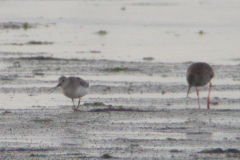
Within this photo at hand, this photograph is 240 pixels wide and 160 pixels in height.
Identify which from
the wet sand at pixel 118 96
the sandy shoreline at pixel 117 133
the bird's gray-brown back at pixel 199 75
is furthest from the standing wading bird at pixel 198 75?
the sandy shoreline at pixel 117 133

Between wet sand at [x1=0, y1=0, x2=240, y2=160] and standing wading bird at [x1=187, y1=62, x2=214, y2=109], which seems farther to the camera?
standing wading bird at [x1=187, y1=62, x2=214, y2=109]

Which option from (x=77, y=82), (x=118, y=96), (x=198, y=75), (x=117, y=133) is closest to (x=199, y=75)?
(x=198, y=75)

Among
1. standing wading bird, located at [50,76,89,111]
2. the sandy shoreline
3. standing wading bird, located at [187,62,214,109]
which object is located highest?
standing wading bird, located at [187,62,214,109]

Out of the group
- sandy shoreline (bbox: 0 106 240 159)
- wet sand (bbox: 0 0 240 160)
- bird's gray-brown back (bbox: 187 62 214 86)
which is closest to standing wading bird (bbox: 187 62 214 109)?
bird's gray-brown back (bbox: 187 62 214 86)

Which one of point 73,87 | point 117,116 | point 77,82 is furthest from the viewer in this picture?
point 77,82

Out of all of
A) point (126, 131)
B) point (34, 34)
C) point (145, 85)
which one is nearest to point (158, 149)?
point (126, 131)

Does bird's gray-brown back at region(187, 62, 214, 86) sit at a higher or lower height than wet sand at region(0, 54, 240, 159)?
higher

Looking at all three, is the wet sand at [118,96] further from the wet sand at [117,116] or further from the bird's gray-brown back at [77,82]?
the bird's gray-brown back at [77,82]

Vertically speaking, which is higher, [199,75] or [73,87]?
[199,75]

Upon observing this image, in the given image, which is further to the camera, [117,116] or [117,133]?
[117,116]

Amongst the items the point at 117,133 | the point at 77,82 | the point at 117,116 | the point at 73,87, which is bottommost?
the point at 117,133

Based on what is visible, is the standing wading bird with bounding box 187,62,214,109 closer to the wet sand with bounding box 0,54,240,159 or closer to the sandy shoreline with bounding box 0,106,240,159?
the wet sand with bounding box 0,54,240,159

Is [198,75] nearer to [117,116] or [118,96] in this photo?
[118,96]

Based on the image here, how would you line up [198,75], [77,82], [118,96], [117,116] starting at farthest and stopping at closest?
[198,75] < [118,96] < [77,82] < [117,116]
